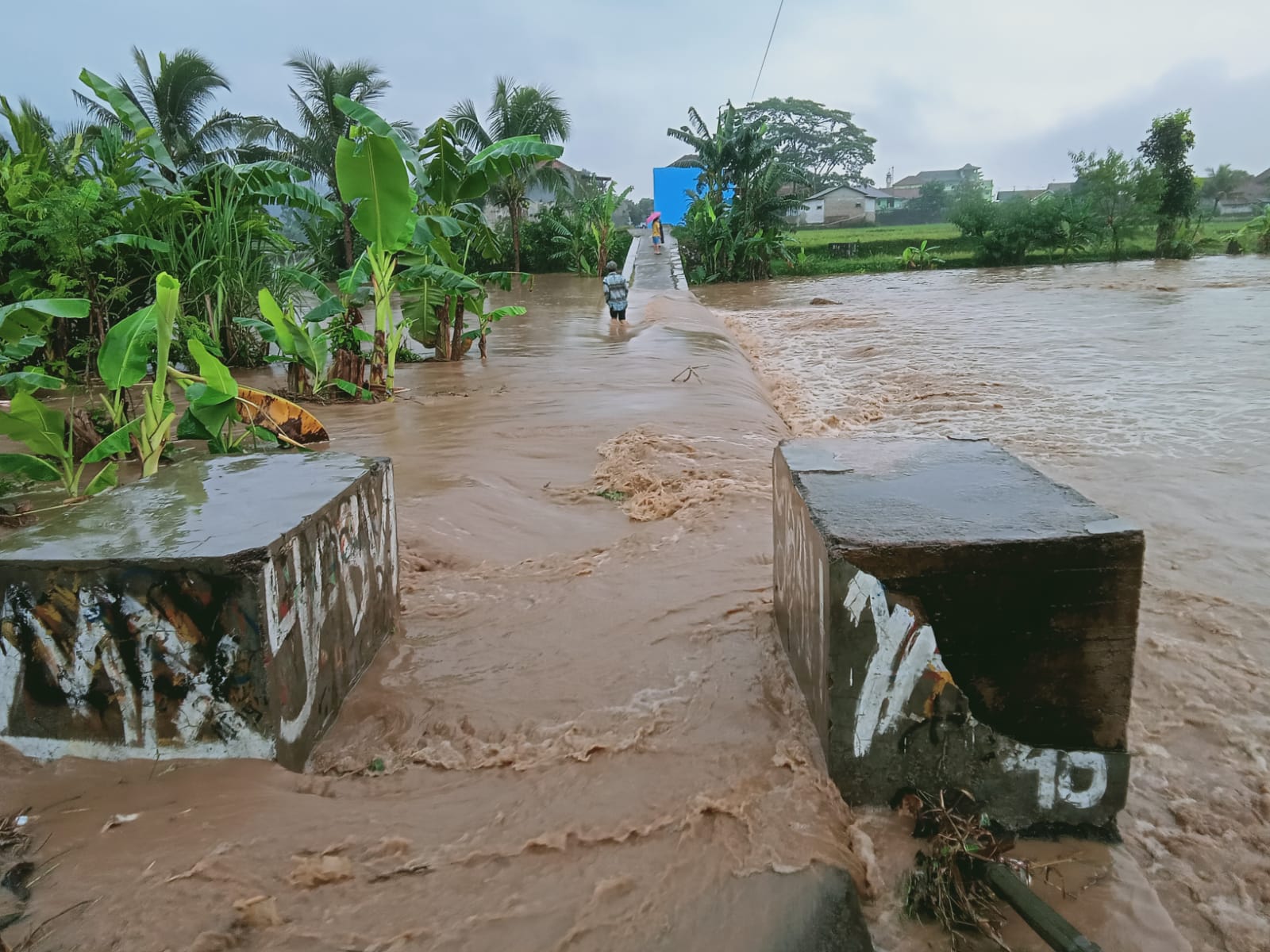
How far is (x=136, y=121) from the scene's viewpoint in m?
9.02

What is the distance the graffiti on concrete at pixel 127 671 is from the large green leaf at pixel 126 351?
214 centimetres

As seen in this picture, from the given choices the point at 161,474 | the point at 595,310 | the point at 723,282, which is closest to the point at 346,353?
the point at 161,474

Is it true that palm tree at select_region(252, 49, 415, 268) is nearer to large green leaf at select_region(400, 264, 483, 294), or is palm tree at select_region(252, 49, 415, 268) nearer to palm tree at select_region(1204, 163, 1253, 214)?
large green leaf at select_region(400, 264, 483, 294)

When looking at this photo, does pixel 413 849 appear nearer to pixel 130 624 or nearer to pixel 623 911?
pixel 623 911

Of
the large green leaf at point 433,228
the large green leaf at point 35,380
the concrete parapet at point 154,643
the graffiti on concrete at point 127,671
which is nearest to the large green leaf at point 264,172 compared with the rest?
the large green leaf at point 433,228

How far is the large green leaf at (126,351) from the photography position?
4.02 meters

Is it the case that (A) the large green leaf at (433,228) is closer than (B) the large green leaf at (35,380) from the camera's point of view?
No

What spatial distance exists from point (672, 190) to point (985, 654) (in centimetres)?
3970

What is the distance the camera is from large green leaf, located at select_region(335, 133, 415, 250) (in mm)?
7031

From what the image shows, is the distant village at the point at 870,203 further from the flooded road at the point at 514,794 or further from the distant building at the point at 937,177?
the flooded road at the point at 514,794

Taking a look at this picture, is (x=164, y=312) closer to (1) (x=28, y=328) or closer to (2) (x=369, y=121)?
(1) (x=28, y=328)

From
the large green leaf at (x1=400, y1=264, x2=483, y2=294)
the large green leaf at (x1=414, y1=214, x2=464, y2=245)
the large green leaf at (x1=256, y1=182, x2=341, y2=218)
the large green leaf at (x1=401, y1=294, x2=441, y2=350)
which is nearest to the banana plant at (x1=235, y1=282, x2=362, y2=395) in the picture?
the large green leaf at (x1=400, y1=264, x2=483, y2=294)

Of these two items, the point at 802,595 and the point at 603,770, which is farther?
the point at 802,595

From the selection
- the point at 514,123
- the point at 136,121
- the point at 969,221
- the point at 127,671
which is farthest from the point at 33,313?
the point at 969,221
